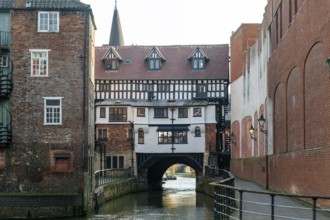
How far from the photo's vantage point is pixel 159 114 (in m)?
52.2

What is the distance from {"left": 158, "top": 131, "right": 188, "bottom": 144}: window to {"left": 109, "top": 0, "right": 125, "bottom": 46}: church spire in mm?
22348

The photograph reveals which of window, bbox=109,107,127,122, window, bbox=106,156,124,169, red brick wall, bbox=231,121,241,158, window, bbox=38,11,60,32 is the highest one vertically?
window, bbox=38,11,60,32

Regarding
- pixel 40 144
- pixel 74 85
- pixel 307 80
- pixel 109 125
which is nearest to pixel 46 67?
pixel 74 85

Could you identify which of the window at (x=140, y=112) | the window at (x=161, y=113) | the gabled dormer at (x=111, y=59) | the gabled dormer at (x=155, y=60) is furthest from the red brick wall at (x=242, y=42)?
the gabled dormer at (x=111, y=59)

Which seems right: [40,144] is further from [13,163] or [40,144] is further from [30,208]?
[30,208]

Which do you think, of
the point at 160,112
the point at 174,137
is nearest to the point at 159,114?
the point at 160,112

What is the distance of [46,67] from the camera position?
29875 mm

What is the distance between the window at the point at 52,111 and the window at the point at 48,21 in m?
3.62

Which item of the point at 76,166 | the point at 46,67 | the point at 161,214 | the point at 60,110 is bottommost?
the point at 161,214

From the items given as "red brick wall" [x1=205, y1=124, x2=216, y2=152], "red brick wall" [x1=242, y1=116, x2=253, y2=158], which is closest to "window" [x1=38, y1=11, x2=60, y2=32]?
"red brick wall" [x1=242, y1=116, x2=253, y2=158]

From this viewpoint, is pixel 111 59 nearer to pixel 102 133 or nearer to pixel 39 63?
pixel 102 133

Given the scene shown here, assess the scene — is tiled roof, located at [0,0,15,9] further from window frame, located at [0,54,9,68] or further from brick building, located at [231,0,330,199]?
brick building, located at [231,0,330,199]

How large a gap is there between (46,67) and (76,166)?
5.36 meters

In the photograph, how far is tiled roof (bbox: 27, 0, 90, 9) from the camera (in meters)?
29.9
